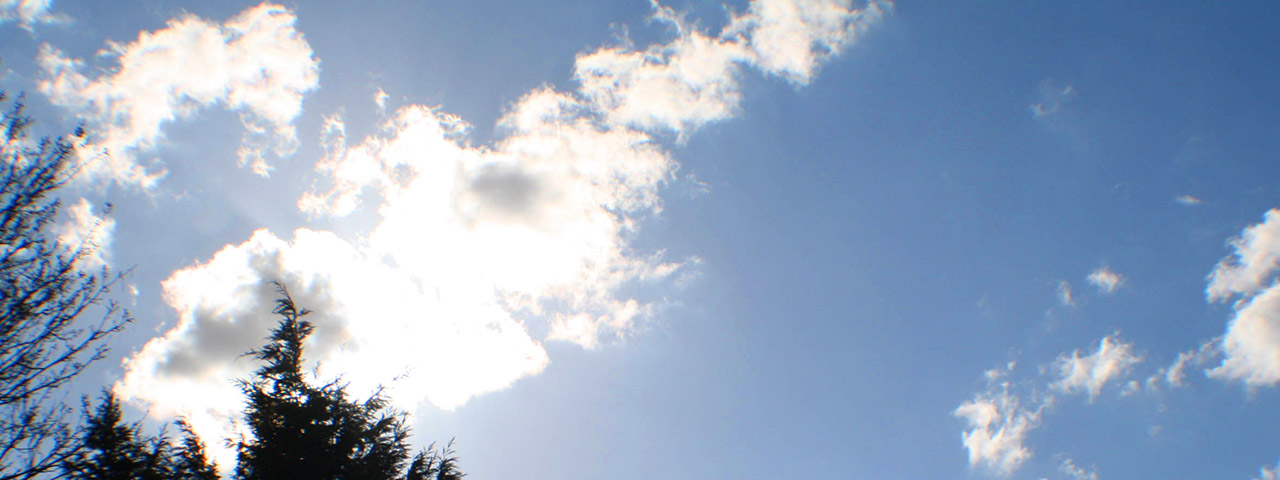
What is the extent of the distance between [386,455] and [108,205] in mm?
8488

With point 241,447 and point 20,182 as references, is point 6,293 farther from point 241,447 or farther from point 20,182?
point 241,447

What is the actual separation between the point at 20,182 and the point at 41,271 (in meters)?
1.54

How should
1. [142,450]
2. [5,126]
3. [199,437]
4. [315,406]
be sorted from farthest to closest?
[315,406], [199,437], [142,450], [5,126]

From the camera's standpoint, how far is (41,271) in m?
8.59

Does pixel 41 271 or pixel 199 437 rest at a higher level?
pixel 41 271

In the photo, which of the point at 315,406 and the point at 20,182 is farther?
the point at 315,406

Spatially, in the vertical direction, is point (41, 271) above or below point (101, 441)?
above

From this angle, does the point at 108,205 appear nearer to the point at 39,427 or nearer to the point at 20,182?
the point at 20,182

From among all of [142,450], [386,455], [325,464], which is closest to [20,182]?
[142,450]

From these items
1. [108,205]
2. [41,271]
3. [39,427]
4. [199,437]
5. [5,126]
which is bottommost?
[39,427]

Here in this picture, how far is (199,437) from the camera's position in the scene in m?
11.9

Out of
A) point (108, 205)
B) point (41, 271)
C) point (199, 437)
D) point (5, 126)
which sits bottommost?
point (199, 437)

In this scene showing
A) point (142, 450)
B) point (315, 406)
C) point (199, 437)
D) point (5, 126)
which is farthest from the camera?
point (315, 406)

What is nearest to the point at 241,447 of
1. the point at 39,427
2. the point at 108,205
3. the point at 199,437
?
the point at 199,437
